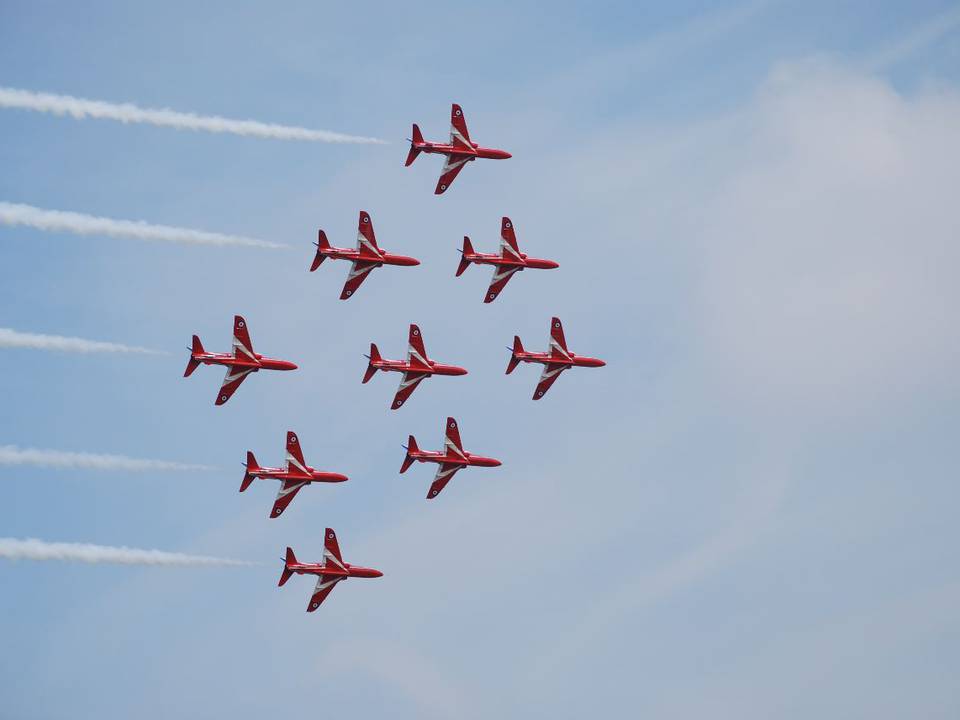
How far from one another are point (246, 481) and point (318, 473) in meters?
6.04

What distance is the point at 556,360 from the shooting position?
132 meters

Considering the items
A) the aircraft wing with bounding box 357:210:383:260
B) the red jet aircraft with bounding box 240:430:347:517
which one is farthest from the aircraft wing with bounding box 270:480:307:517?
the aircraft wing with bounding box 357:210:383:260

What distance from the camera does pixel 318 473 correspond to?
12706cm

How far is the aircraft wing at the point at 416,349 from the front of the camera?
12900cm

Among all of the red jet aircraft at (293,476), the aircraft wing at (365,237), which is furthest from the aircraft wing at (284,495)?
the aircraft wing at (365,237)

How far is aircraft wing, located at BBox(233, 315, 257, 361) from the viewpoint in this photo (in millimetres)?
123500

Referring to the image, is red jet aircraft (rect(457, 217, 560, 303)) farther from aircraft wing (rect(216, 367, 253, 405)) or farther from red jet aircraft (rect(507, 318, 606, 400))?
aircraft wing (rect(216, 367, 253, 405))

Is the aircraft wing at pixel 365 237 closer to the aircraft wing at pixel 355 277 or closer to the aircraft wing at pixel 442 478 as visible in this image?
the aircraft wing at pixel 355 277

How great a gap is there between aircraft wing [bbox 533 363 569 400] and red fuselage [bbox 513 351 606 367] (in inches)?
14.7

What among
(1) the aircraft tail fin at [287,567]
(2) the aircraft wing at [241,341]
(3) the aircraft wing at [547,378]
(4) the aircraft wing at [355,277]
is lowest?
(1) the aircraft tail fin at [287,567]

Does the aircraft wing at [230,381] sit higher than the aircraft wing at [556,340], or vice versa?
the aircraft wing at [556,340]

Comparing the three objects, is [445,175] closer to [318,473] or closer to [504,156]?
[504,156]

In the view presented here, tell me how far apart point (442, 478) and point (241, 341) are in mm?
16233

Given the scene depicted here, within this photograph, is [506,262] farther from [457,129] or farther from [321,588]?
[321,588]
